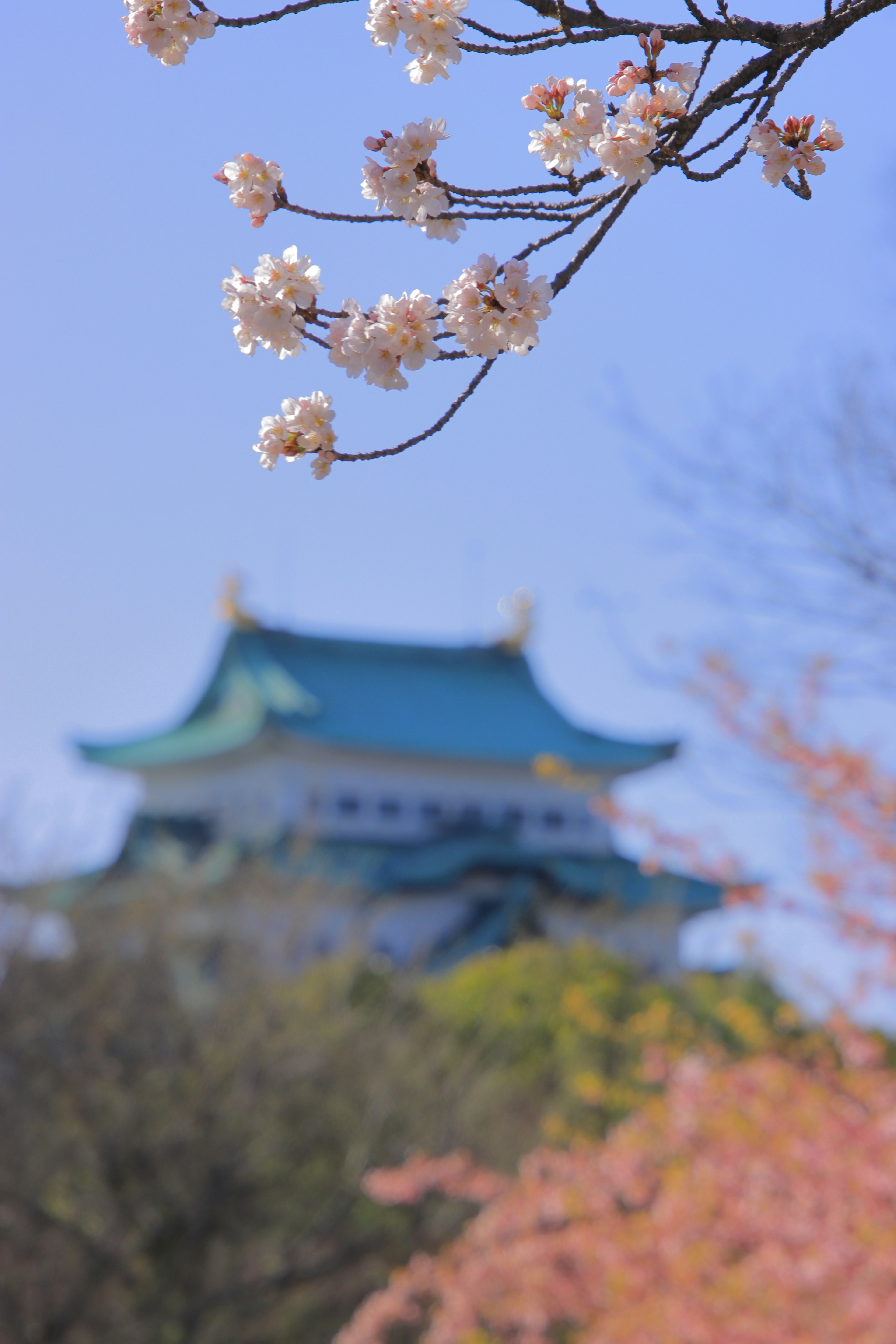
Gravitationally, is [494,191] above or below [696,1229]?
above

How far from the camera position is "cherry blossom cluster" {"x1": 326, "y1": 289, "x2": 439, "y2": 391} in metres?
2.00

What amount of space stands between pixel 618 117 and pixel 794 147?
1.00ft

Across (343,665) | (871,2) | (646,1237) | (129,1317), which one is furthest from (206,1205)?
(343,665)

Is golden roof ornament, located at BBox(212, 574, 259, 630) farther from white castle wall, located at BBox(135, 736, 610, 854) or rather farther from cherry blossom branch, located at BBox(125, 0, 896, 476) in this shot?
cherry blossom branch, located at BBox(125, 0, 896, 476)

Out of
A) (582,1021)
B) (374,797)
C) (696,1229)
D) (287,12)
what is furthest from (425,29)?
(374,797)

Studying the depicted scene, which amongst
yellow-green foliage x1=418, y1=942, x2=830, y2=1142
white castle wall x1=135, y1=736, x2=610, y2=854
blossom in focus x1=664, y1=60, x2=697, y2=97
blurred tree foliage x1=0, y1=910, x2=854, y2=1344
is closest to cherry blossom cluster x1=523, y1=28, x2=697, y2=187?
blossom in focus x1=664, y1=60, x2=697, y2=97

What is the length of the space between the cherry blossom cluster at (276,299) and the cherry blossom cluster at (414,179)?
0.16m

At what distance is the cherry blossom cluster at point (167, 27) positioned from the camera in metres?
2.04

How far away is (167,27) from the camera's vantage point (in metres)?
2.05

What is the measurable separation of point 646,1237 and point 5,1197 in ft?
13.0

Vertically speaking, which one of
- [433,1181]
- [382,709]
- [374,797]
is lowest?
[374,797]

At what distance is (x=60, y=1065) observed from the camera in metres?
9.73

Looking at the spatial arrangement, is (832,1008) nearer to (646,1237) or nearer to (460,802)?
(646,1237)

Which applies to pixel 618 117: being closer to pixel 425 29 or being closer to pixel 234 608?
pixel 425 29
